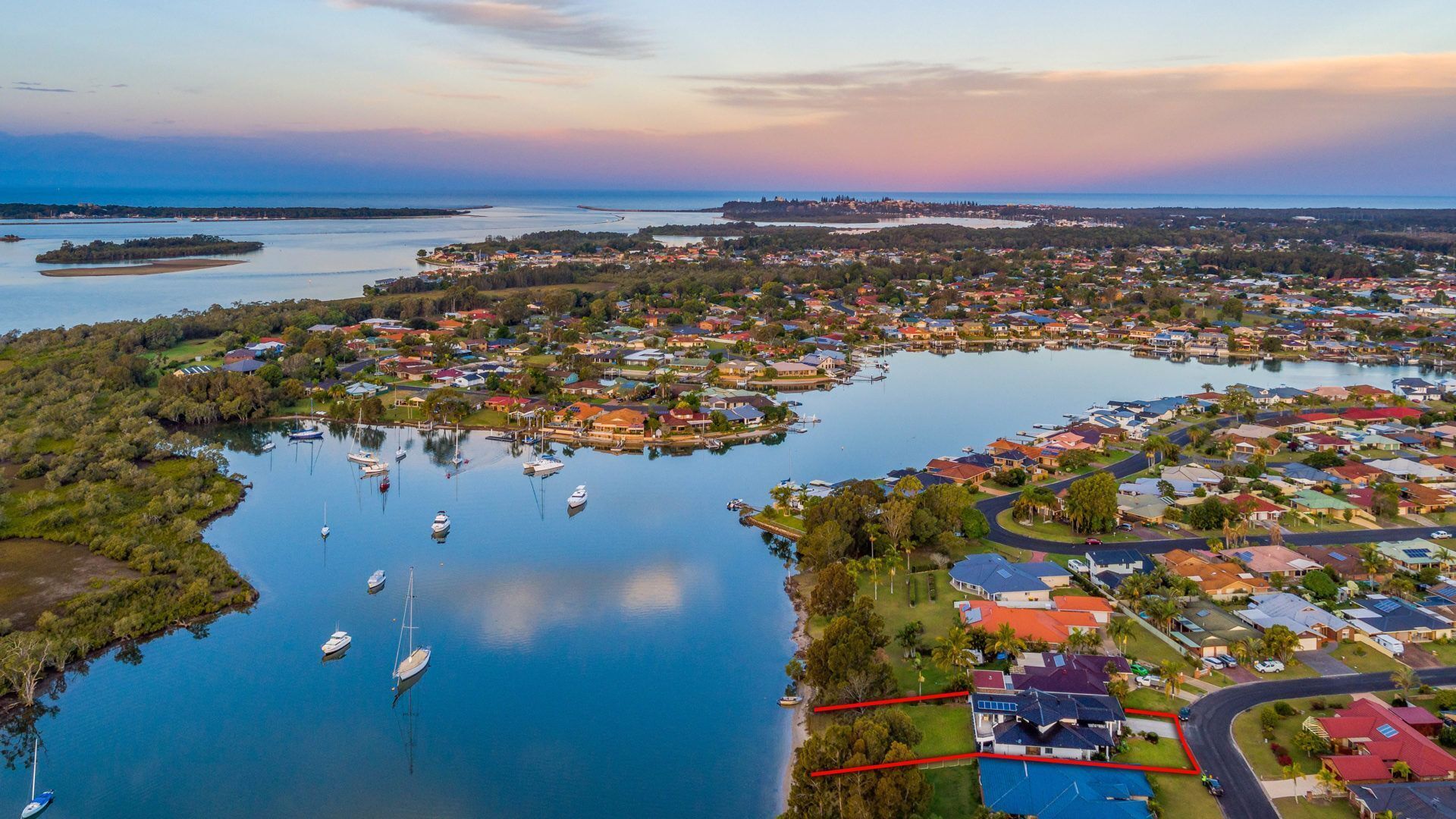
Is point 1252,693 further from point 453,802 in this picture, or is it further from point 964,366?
point 964,366

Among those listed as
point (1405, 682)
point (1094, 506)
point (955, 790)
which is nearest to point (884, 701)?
point (955, 790)

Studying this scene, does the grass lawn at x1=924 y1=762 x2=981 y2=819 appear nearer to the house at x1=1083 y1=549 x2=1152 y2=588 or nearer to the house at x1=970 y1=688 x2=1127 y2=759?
the house at x1=970 y1=688 x2=1127 y2=759

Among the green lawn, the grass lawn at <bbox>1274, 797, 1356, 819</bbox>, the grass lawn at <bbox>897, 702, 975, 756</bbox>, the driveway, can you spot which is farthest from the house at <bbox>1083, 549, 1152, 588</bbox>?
the grass lawn at <bbox>1274, 797, 1356, 819</bbox>

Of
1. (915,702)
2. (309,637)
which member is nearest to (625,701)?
(915,702)

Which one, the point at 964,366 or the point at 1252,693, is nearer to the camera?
the point at 1252,693

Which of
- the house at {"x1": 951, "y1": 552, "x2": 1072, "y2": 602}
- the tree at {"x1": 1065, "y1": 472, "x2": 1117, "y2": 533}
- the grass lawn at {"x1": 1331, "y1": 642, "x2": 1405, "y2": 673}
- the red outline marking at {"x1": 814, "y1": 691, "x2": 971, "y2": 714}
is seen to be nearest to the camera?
the red outline marking at {"x1": 814, "y1": 691, "x2": 971, "y2": 714}

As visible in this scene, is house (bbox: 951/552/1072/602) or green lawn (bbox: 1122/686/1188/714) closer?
green lawn (bbox: 1122/686/1188/714)
